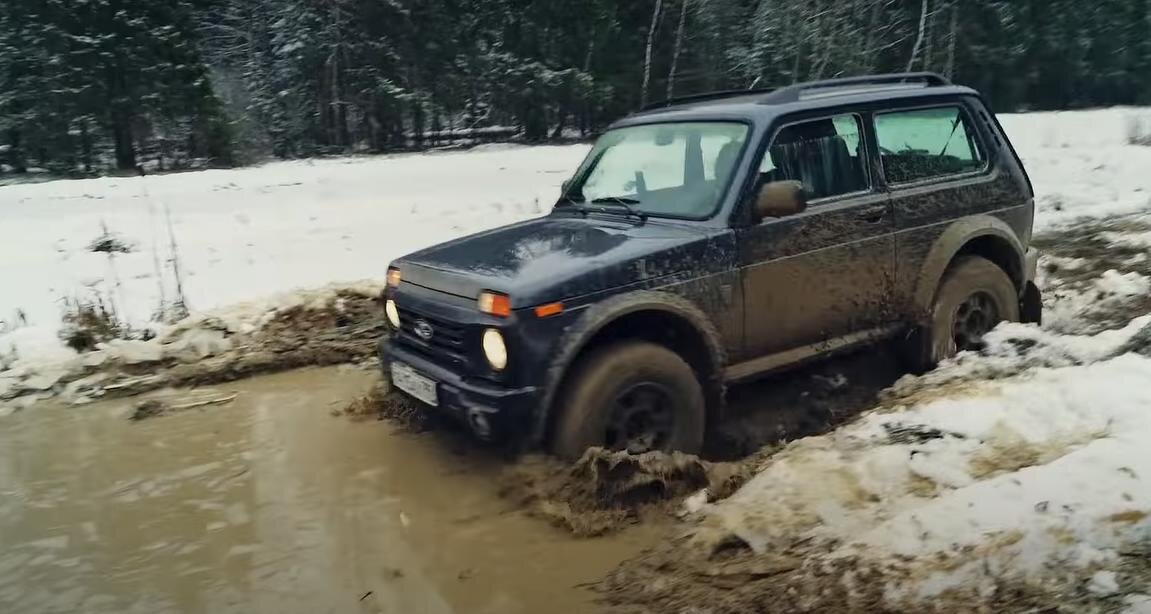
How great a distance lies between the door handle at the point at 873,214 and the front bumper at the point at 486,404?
87.5 inches

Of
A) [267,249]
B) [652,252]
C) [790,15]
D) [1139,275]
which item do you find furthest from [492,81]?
[652,252]

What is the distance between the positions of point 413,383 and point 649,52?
27.5 m

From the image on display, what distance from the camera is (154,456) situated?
5316mm

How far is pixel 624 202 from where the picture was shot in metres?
5.18

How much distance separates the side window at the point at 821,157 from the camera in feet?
16.1

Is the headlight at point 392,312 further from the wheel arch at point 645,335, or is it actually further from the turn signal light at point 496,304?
the wheel arch at point 645,335

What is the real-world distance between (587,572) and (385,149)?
27510 mm

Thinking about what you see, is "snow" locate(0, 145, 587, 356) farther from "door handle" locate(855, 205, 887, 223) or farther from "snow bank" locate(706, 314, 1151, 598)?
"snow bank" locate(706, 314, 1151, 598)

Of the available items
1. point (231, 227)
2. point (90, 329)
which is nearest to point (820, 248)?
point (90, 329)

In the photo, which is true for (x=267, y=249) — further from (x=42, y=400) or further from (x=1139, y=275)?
(x=1139, y=275)

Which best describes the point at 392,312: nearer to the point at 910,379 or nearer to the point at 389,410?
the point at 389,410

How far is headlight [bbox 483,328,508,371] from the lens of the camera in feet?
13.5

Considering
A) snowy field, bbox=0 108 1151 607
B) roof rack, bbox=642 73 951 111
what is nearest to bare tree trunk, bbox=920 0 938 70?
snowy field, bbox=0 108 1151 607

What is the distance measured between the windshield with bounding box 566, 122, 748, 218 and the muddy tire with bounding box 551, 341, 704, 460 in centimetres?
88
